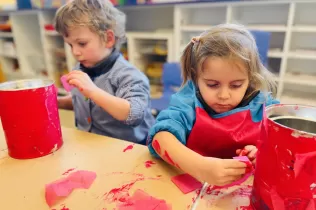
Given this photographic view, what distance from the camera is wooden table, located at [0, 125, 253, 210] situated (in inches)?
18.3

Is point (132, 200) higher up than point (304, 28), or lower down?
lower down

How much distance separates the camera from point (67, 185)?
1.68ft

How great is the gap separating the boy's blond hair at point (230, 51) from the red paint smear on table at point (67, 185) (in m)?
0.36

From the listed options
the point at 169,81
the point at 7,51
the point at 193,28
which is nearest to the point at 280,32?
the point at 193,28

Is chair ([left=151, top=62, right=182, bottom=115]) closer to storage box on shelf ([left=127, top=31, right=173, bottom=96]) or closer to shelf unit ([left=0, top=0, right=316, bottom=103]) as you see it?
shelf unit ([left=0, top=0, right=316, bottom=103])

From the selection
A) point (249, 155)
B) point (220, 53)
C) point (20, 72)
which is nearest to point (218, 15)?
point (220, 53)

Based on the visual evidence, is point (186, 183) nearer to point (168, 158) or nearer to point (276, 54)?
point (168, 158)

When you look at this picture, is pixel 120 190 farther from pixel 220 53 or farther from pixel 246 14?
pixel 246 14

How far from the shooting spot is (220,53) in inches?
23.1

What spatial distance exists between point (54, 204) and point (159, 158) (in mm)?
244

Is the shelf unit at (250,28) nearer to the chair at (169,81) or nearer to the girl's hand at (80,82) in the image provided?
the chair at (169,81)

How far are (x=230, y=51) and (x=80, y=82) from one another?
395 millimetres

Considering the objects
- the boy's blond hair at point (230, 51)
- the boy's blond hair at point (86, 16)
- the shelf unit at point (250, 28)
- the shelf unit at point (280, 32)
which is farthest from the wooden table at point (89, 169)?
the shelf unit at point (280, 32)

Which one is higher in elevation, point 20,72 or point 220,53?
point 220,53
